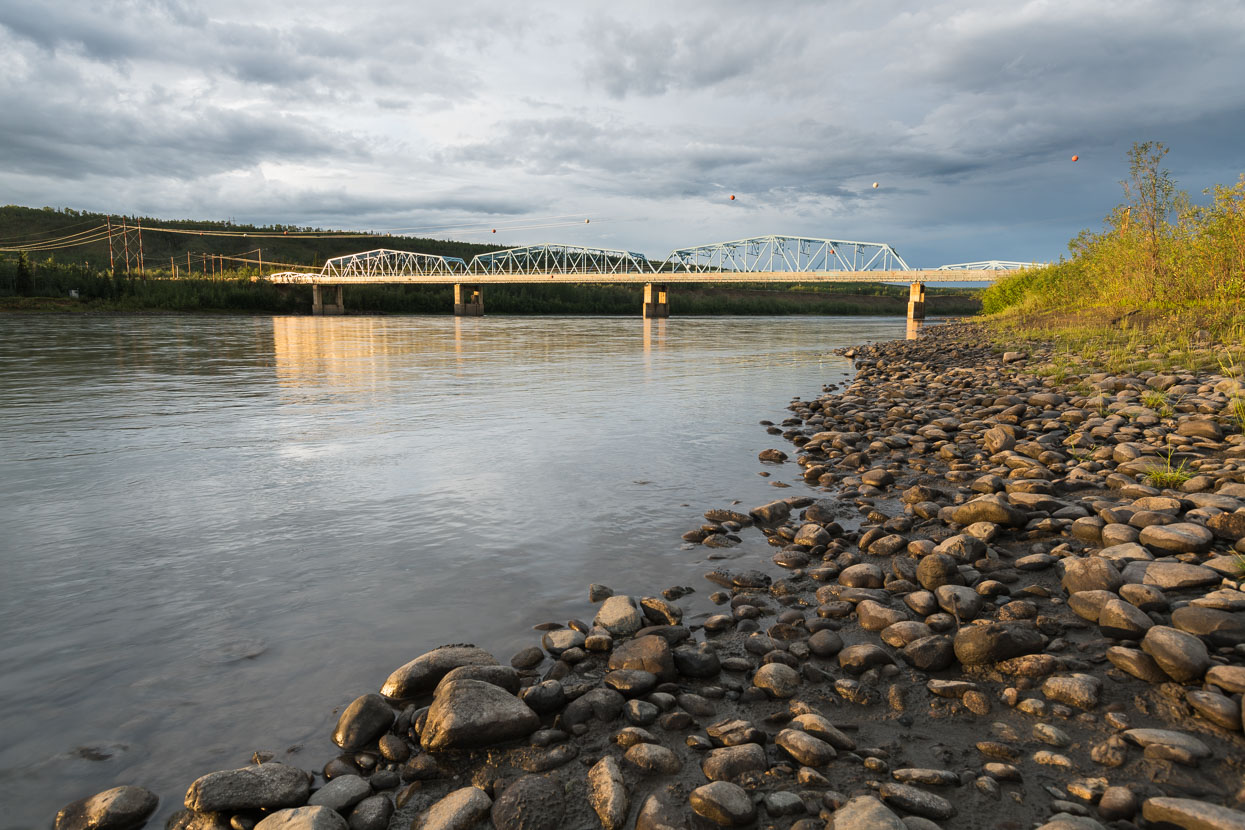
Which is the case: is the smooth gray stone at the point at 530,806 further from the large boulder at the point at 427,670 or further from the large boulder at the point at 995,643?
the large boulder at the point at 995,643

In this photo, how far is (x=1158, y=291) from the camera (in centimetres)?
2100

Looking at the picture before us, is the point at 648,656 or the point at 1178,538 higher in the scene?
the point at 1178,538

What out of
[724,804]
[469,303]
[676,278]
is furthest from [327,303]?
[724,804]

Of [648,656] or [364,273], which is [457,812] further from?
[364,273]

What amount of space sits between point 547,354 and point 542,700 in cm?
2900

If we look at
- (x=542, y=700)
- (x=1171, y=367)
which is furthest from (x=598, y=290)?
(x=542, y=700)

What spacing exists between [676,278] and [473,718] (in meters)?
108

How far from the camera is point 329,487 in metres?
8.08

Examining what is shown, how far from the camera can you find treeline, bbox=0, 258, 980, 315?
72.5 m

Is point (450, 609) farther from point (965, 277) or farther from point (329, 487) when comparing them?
point (965, 277)

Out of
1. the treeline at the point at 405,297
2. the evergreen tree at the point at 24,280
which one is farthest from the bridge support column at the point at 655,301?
the evergreen tree at the point at 24,280

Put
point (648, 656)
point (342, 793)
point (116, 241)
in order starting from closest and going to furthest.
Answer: point (342, 793)
point (648, 656)
point (116, 241)

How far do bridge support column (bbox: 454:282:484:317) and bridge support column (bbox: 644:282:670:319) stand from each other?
1185 inches

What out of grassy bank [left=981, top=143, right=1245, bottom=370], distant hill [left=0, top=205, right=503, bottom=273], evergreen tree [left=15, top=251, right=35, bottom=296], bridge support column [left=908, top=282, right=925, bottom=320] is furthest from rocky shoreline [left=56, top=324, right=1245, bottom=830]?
distant hill [left=0, top=205, right=503, bottom=273]
